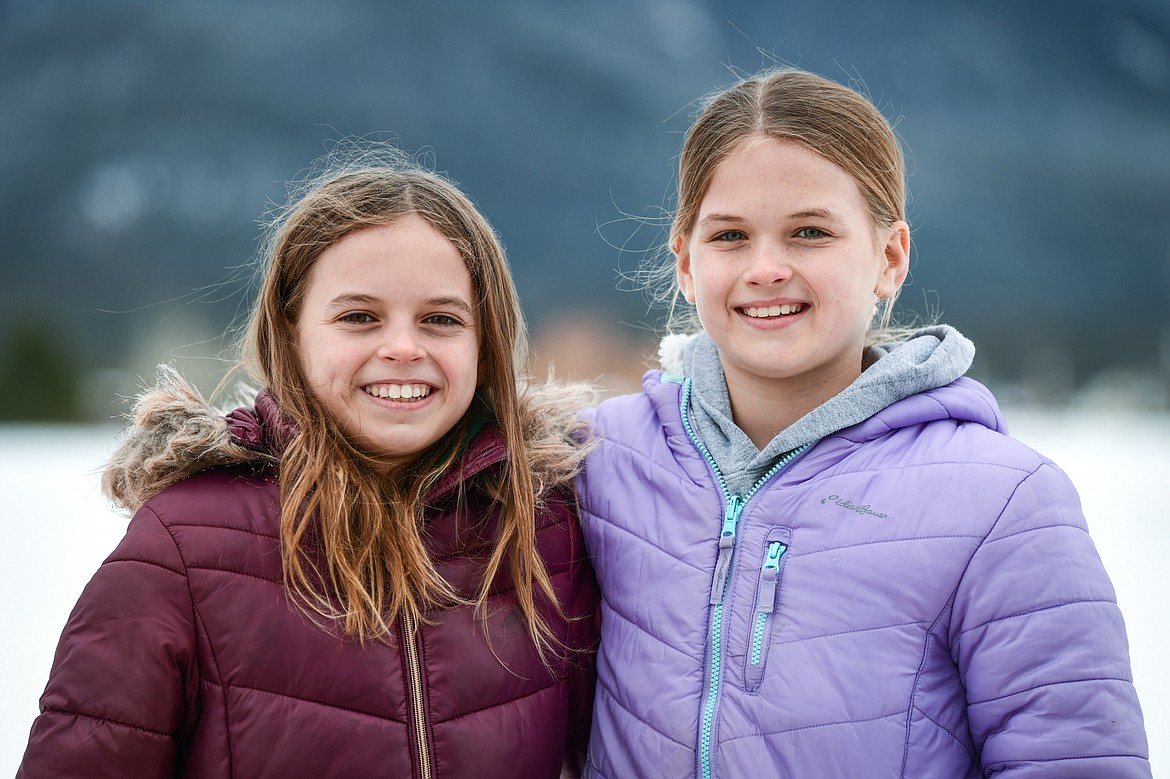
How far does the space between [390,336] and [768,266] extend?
68 centimetres

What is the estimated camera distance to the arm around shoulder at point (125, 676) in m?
1.37

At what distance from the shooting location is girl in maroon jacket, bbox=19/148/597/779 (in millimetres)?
1446

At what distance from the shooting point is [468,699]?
1589 mm

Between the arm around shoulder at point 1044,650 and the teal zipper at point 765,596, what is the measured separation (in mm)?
277

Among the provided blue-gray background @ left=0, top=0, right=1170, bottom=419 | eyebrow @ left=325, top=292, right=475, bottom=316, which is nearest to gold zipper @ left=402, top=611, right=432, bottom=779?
eyebrow @ left=325, top=292, right=475, bottom=316

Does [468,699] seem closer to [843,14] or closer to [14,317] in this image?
[843,14]

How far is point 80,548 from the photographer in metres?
4.89

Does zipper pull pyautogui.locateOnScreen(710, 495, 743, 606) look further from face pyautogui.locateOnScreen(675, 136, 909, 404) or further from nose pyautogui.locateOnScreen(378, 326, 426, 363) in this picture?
nose pyautogui.locateOnScreen(378, 326, 426, 363)

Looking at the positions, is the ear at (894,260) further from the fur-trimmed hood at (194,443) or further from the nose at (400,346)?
the nose at (400,346)

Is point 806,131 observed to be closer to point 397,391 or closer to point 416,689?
point 397,391

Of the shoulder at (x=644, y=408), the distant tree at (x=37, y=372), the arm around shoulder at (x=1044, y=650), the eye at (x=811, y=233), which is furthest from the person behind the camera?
the distant tree at (x=37, y=372)

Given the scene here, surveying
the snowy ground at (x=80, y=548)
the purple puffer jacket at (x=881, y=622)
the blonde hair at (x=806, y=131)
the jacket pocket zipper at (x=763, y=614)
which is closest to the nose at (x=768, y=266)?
the blonde hair at (x=806, y=131)

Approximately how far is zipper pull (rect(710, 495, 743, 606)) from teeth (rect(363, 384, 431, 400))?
0.60m

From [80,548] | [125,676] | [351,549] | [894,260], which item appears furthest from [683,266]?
[80,548]
